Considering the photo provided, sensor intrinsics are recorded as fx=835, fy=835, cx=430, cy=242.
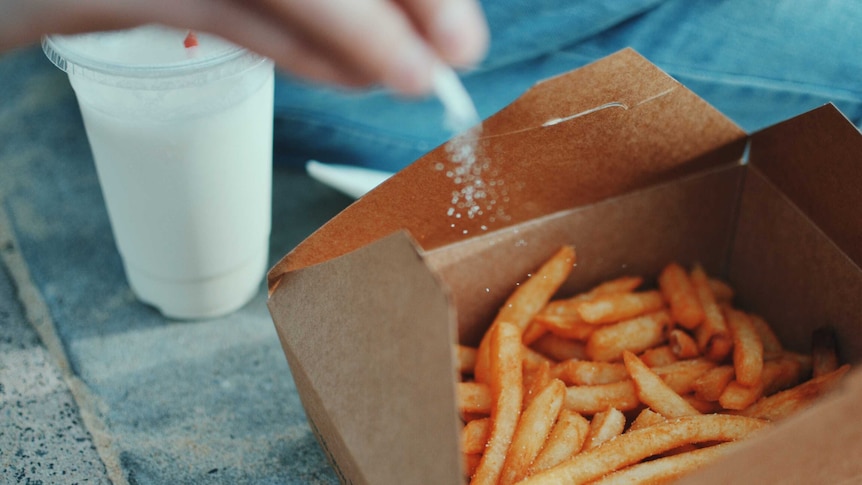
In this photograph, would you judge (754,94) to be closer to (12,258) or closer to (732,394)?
(732,394)

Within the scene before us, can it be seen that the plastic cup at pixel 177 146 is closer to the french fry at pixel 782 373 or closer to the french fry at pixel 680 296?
the french fry at pixel 680 296

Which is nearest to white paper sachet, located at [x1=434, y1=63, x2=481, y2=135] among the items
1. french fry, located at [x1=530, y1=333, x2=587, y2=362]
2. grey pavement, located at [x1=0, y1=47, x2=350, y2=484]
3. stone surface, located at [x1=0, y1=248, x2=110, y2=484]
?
french fry, located at [x1=530, y1=333, x2=587, y2=362]

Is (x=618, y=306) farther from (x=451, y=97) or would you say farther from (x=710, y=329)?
(x=451, y=97)

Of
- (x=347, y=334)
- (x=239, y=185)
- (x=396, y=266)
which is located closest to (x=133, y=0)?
(x=396, y=266)

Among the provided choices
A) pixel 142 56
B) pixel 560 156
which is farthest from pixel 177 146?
pixel 560 156

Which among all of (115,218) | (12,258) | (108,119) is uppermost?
(108,119)
